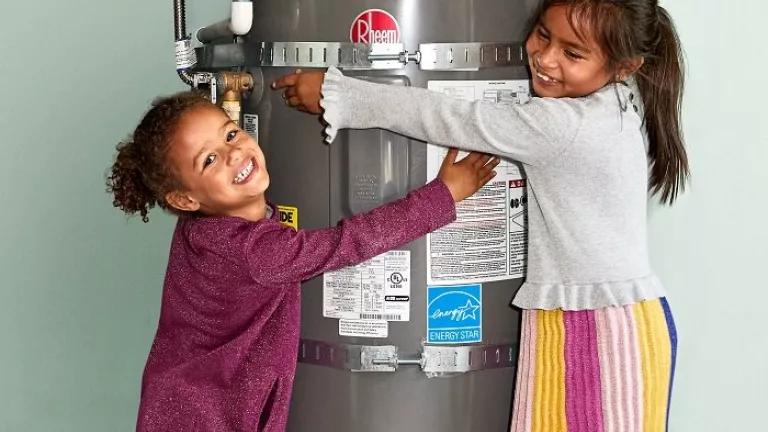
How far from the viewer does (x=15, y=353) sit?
250 cm

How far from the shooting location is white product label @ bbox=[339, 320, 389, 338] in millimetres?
1722

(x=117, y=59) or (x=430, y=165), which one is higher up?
(x=117, y=59)

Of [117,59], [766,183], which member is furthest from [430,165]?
[117,59]

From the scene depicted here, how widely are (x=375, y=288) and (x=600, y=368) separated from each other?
363 millimetres

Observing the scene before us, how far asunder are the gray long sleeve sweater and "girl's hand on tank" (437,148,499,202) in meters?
0.06

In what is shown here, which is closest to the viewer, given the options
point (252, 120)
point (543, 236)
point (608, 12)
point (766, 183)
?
point (608, 12)

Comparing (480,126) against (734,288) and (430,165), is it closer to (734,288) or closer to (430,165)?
(430,165)

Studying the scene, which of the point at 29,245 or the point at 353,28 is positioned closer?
the point at 353,28

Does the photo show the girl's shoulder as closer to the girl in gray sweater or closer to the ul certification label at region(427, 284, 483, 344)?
the girl in gray sweater

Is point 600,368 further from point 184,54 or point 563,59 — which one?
point 184,54

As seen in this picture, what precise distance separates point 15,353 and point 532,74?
4.74ft

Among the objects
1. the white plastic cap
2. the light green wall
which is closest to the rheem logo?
the white plastic cap

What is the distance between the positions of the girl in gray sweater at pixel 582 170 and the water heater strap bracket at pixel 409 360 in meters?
0.07

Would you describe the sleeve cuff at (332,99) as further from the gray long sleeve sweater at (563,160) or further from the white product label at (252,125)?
the white product label at (252,125)
